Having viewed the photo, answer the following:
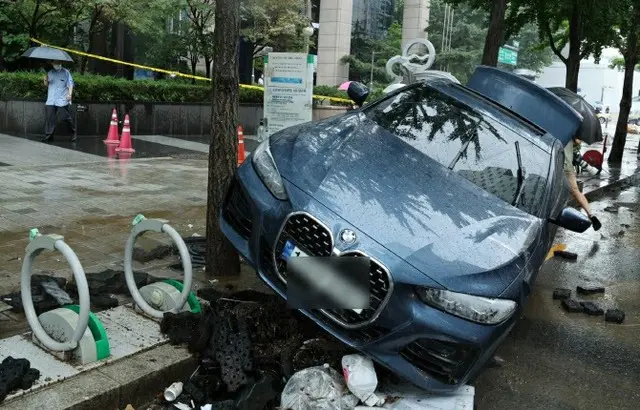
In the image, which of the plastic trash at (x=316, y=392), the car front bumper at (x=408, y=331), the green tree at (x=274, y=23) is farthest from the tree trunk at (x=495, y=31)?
the green tree at (x=274, y=23)

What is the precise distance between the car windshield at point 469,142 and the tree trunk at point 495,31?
4.61 m

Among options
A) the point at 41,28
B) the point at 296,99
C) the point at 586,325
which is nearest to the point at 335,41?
the point at 41,28

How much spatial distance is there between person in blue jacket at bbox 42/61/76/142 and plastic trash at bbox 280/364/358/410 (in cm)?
1102

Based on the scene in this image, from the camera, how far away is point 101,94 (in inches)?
587

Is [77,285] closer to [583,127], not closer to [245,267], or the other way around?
[245,267]

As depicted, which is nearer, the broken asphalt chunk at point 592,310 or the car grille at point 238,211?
the car grille at point 238,211

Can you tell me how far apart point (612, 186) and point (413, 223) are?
40.8 feet

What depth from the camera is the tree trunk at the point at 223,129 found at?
4.95 meters

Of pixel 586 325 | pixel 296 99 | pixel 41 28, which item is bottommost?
pixel 586 325

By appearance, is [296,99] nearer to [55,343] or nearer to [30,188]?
[30,188]

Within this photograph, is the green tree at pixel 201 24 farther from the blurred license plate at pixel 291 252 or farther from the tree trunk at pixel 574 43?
the blurred license plate at pixel 291 252

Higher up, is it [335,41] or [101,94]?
[335,41]

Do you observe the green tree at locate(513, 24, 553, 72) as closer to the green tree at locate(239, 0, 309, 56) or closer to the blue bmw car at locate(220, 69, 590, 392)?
the green tree at locate(239, 0, 309, 56)

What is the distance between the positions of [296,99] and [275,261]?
18.4 ft
